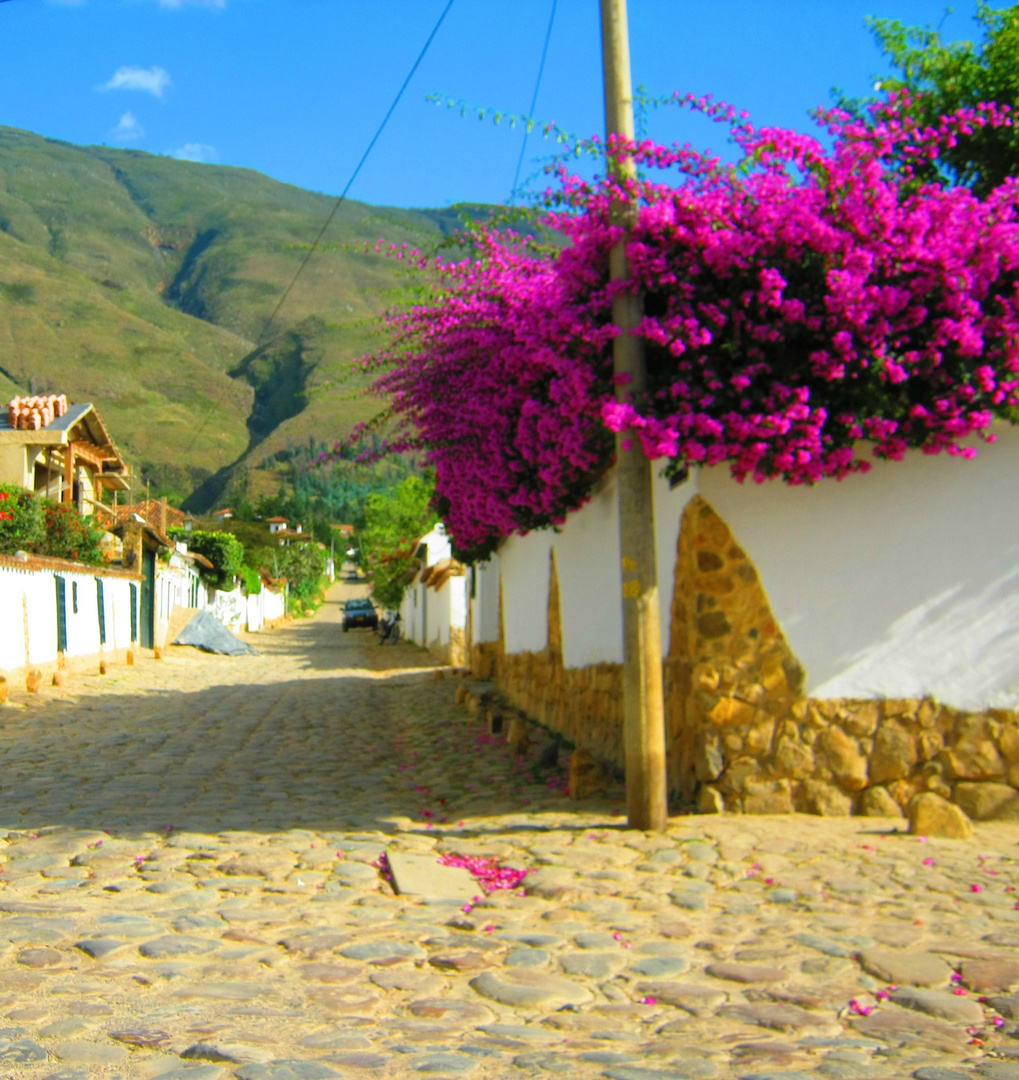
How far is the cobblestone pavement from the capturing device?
3457 mm

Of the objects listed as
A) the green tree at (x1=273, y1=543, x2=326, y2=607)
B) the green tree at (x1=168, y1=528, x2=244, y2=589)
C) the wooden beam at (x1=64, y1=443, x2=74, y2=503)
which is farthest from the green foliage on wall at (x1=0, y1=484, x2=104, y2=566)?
the green tree at (x1=273, y1=543, x2=326, y2=607)

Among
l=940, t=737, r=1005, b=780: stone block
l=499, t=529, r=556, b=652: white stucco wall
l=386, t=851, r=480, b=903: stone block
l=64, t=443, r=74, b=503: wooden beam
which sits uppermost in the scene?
l=64, t=443, r=74, b=503: wooden beam

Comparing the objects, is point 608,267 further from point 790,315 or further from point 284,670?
point 284,670

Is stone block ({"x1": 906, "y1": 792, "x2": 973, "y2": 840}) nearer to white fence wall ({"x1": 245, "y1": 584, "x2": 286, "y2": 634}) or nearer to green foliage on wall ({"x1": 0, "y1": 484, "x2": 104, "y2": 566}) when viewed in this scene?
green foliage on wall ({"x1": 0, "y1": 484, "x2": 104, "y2": 566})

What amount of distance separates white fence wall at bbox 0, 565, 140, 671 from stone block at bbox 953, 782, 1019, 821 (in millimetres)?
14904

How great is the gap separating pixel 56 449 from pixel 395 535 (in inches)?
638

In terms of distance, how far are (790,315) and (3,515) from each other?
19.5 meters

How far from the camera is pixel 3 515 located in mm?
21656

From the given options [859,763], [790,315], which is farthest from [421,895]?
[790,315]

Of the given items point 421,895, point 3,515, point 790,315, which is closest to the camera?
point 421,895

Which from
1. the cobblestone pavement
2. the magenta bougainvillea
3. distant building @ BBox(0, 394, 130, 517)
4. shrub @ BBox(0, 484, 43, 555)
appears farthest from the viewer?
distant building @ BBox(0, 394, 130, 517)

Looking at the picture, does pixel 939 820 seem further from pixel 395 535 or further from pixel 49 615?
pixel 395 535

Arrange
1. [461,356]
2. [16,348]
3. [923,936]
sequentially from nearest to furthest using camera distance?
[923,936] < [461,356] < [16,348]

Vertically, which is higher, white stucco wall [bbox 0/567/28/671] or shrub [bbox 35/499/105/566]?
shrub [bbox 35/499/105/566]
